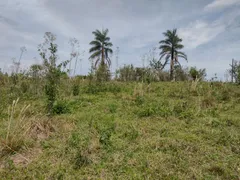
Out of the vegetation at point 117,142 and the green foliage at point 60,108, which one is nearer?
the vegetation at point 117,142

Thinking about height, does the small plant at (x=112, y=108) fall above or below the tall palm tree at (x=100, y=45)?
below

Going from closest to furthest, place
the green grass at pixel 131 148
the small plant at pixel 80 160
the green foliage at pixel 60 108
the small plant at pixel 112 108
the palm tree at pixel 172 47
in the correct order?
1. the green grass at pixel 131 148
2. the small plant at pixel 80 160
3. the green foliage at pixel 60 108
4. the small plant at pixel 112 108
5. the palm tree at pixel 172 47

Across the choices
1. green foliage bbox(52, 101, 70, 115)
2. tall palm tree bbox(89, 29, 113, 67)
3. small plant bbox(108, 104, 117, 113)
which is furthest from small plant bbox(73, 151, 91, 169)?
tall palm tree bbox(89, 29, 113, 67)

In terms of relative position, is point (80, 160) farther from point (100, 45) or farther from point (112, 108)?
point (100, 45)

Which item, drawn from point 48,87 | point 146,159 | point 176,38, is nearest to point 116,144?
point 146,159

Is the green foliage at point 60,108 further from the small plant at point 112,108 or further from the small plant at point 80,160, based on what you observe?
the small plant at point 80,160

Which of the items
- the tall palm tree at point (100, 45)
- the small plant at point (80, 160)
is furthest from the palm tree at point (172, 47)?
the small plant at point (80, 160)

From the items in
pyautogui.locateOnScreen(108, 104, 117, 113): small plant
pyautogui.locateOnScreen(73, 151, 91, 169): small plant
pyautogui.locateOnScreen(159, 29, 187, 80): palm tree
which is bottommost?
pyautogui.locateOnScreen(73, 151, 91, 169): small plant

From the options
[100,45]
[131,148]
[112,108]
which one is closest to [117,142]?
[131,148]

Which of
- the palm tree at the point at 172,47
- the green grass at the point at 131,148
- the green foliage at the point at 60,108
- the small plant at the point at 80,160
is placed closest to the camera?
the green grass at the point at 131,148

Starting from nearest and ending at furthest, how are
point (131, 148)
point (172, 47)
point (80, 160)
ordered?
point (80, 160), point (131, 148), point (172, 47)

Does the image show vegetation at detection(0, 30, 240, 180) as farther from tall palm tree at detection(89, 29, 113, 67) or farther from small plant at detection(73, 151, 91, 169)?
tall palm tree at detection(89, 29, 113, 67)

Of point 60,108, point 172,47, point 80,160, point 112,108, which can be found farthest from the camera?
point 172,47

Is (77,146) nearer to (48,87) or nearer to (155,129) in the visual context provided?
(155,129)
